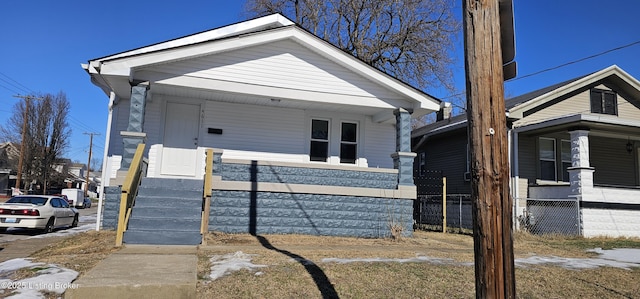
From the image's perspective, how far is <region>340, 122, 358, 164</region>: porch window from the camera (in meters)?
13.4

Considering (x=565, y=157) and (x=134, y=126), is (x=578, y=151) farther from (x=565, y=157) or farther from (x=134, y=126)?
(x=134, y=126)

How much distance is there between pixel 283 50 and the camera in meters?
11.4

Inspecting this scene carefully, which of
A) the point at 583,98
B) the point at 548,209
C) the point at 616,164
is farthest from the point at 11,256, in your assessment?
the point at 616,164

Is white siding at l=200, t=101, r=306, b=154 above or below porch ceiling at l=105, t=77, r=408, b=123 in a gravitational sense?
below

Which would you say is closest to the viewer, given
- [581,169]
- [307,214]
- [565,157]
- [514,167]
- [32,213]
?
[307,214]

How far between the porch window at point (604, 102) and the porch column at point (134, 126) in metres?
15.7

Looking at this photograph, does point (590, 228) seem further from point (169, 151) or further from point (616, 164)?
point (169, 151)

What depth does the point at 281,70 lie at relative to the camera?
11305 millimetres

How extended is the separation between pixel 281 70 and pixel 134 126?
12.6 feet

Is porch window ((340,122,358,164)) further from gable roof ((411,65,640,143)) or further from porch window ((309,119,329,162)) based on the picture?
gable roof ((411,65,640,143))

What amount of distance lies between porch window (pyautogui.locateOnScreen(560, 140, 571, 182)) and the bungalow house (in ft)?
23.7

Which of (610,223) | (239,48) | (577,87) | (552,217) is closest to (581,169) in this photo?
(552,217)

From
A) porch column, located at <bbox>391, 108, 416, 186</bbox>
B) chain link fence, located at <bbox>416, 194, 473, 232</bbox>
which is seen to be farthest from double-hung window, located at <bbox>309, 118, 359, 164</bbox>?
chain link fence, located at <bbox>416, 194, 473, 232</bbox>

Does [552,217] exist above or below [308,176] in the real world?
below
